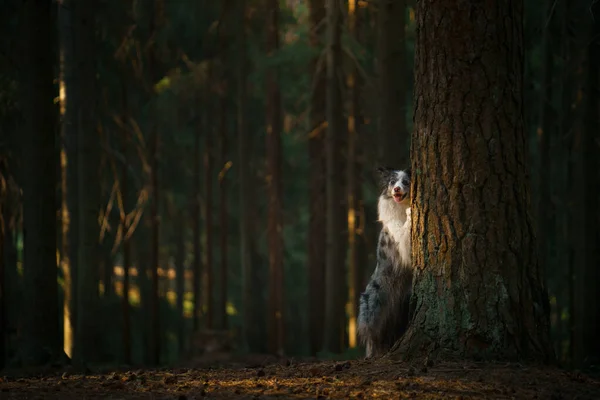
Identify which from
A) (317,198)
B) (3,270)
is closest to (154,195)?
(317,198)

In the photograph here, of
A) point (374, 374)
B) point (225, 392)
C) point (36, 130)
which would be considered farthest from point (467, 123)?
point (36, 130)

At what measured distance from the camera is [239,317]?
41.7 meters

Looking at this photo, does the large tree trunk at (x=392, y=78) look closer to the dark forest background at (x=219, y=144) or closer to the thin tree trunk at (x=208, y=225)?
the dark forest background at (x=219, y=144)

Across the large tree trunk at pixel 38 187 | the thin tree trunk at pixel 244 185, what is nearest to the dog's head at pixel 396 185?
the large tree trunk at pixel 38 187

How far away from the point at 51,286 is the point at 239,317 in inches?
1174

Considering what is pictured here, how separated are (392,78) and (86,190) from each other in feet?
21.7

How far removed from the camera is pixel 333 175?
61.6 feet

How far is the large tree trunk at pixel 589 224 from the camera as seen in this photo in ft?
52.9

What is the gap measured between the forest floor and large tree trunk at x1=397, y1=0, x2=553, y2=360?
414 mm

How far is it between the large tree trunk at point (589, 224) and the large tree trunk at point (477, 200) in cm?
942

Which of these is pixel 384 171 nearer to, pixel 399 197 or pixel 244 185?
pixel 399 197

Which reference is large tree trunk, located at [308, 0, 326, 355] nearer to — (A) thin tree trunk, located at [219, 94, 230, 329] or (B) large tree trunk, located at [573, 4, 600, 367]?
(A) thin tree trunk, located at [219, 94, 230, 329]

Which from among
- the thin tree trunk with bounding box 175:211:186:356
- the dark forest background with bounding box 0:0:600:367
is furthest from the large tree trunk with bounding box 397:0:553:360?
the thin tree trunk with bounding box 175:211:186:356

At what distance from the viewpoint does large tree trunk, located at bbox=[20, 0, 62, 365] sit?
12.1m
